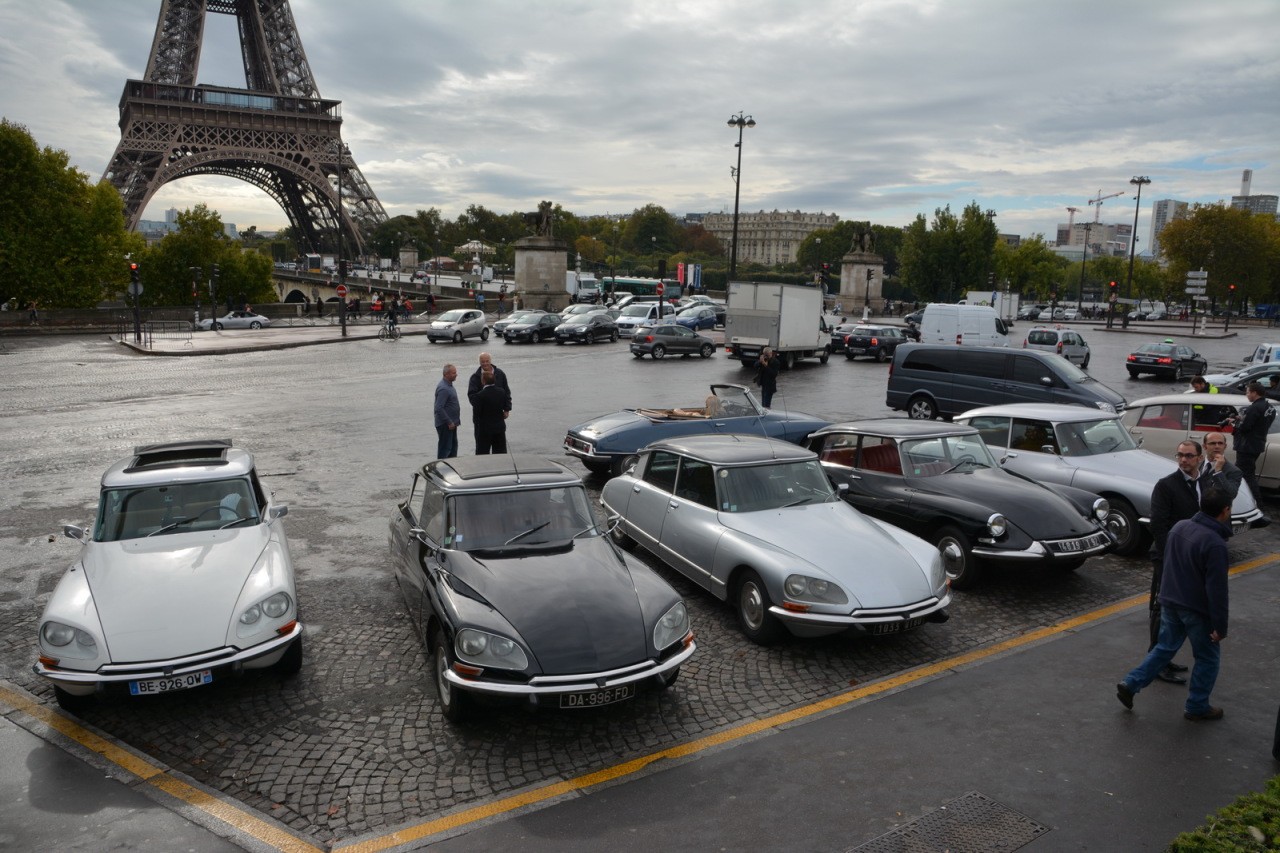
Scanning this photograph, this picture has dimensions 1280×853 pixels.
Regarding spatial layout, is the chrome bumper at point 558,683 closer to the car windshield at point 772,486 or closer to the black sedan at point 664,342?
the car windshield at point 772,486

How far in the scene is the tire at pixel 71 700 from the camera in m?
5.79

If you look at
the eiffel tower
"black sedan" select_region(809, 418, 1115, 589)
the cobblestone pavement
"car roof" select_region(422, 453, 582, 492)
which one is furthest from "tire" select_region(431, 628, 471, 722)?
the eiffel tower

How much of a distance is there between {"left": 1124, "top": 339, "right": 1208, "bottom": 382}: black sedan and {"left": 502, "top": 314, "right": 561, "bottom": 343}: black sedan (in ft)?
76.2

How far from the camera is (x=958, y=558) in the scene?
855cm

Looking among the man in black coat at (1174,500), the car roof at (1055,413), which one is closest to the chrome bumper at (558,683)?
the man in black coat at (1174,500)

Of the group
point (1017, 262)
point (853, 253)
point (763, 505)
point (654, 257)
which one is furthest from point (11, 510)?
point (654, 257)

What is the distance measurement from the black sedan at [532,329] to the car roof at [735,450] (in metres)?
30.1

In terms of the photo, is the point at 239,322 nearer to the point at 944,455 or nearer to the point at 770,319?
the point at 770,319

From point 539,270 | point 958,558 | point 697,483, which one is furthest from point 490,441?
point 539,270

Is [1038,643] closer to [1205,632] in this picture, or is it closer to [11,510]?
[1205,632]

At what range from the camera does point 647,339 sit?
3272 centimetres

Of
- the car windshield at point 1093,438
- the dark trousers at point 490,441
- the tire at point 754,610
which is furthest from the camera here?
the dark trousers at point 490,441

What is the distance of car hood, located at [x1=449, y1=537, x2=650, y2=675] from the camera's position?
5.43 m

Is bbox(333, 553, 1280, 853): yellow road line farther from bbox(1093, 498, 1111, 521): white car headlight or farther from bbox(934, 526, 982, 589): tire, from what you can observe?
bbox(1093, 498, 1111, 521): white car headlight
